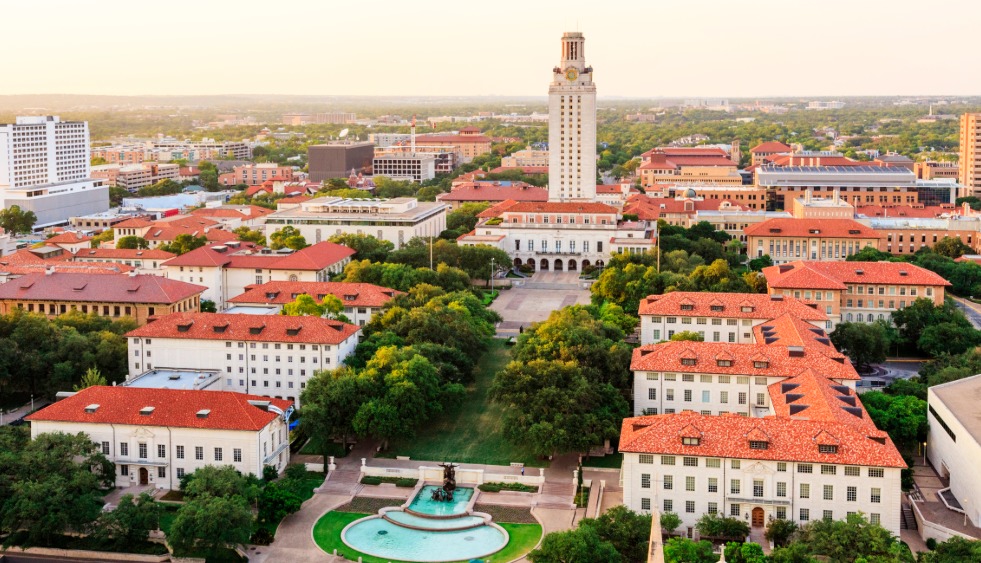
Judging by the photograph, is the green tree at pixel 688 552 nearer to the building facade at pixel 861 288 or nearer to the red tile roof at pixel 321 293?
the red tile roof at pixel 321 293

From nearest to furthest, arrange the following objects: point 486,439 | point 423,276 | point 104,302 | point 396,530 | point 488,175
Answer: point 396,530 < point 486,439 < point 104,302 < point 423,276 < point 488,175

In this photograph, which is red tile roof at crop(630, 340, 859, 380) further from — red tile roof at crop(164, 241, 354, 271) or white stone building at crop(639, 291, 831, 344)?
red tile roof at crop(164, 241, 354, 271)

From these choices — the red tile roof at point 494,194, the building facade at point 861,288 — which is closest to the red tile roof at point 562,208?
the red tile roof at point 494,194

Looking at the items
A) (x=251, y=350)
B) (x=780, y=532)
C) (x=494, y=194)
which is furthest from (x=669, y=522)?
(x=494, y=194)

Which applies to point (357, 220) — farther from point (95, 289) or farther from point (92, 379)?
point (92, 379)

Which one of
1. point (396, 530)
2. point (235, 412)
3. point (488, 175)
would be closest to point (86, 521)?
point (235, 412)

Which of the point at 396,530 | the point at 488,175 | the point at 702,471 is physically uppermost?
the point at 488,175

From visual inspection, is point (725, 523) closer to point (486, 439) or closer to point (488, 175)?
point (486, 439)
